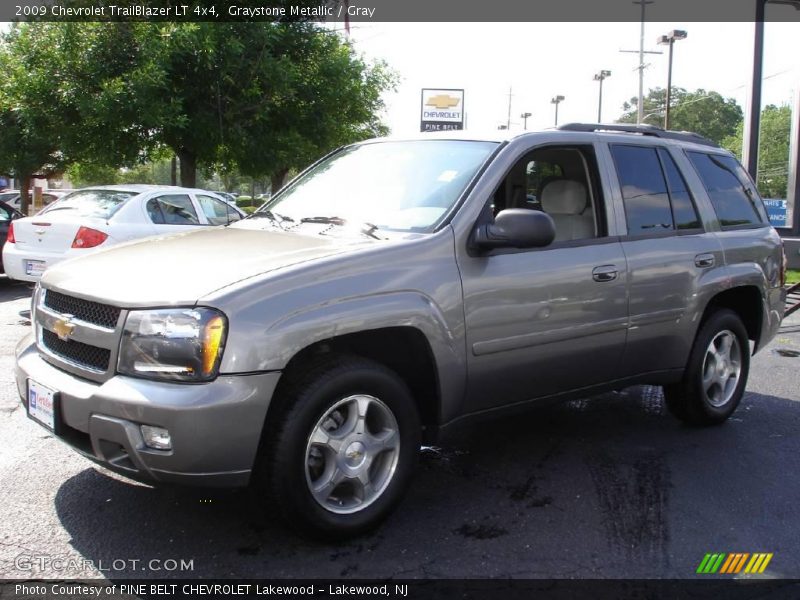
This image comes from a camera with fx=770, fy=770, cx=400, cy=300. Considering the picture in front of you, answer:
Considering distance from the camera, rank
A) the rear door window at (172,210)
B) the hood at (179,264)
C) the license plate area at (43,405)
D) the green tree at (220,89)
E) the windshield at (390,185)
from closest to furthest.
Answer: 1. the hood at (179,264)
2. the license plate area at (43,405)
3. the windshield at (390,185)
4. the rear door window at (172,210)
5. the green tree at (220,89)

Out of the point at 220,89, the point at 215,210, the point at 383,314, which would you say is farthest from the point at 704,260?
the point at 220,89

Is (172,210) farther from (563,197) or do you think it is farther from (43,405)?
(43,405)

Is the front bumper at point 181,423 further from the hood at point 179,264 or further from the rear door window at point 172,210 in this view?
the rear door window at point 172,210

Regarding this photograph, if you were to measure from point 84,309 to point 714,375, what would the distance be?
4.06 m

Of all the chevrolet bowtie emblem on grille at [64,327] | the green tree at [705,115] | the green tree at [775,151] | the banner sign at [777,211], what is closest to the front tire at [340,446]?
the chevrolet bowtie emblem on grille at [64,327]

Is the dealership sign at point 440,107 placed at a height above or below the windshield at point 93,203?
above

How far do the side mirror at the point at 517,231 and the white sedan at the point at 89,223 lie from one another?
520cm

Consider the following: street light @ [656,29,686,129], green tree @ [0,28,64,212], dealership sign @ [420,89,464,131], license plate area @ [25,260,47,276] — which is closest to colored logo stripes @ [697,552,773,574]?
license plate area @ [25,260,47,276]

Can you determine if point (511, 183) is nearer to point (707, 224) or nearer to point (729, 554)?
point (707, 224)

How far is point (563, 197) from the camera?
4688 millimetres

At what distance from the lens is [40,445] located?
4.52 meters

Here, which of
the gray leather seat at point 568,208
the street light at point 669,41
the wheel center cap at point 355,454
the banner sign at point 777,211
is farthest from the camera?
the street light at point 669,41

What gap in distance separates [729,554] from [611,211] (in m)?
1.98

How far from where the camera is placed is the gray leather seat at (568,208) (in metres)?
4.46
